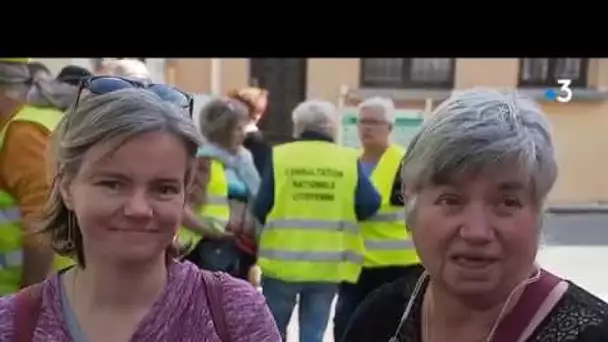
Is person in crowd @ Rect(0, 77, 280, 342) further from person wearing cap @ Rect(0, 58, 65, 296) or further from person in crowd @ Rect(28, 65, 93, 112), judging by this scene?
person in crowd @ Rect(28, 65, 93, 112)

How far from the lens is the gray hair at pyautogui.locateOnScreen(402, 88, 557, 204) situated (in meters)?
1.12

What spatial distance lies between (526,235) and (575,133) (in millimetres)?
8621

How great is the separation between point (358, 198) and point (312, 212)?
17 cm

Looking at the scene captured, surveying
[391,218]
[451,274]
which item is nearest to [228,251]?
[391,218]

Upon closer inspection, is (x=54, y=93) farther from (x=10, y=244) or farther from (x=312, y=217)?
(x=312, y=217)

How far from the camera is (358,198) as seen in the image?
355cm

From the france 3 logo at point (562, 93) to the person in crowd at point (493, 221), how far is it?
753 cm

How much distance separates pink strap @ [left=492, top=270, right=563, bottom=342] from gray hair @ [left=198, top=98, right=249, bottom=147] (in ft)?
8.45

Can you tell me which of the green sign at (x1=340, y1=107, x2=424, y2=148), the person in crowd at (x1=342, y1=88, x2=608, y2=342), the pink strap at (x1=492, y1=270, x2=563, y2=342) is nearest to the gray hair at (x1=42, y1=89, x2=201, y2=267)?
the person in crowd at (x1=342, y1=88, x2=608, y2=342)

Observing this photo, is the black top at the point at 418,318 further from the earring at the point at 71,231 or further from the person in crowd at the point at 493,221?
the earring at the point at 71,231

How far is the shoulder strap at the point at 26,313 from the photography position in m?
1.19

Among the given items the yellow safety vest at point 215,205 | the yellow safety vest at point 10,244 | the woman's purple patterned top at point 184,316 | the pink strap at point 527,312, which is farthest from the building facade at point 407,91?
the pink strap at point 527,312

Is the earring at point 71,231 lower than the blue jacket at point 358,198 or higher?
higher
